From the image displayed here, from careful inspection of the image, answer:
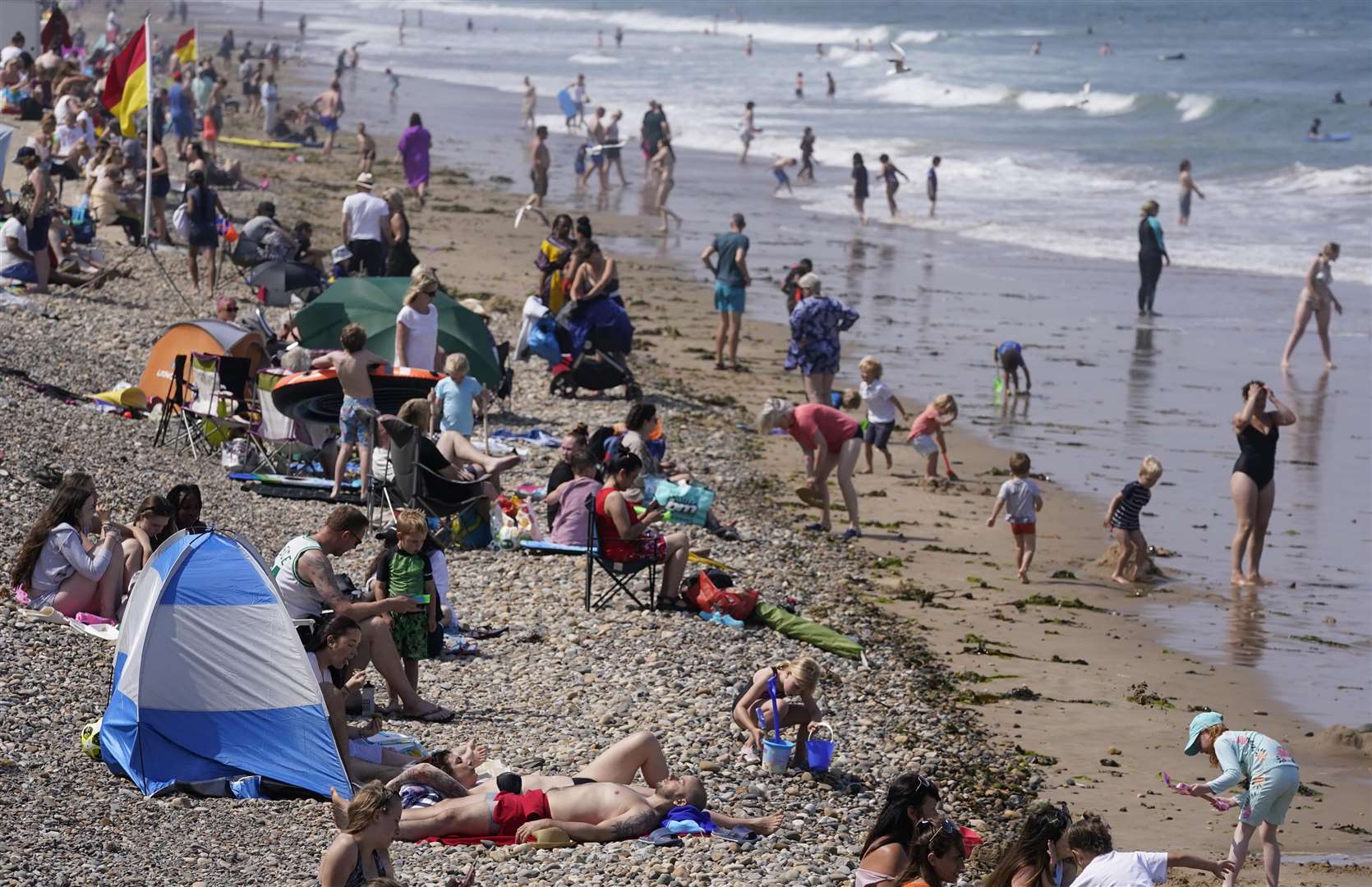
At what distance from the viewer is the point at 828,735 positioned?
823 cm

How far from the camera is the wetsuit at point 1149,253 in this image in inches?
802

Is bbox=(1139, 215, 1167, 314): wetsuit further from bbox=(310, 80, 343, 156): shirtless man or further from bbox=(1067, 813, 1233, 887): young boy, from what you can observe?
bbox=(310, 80, 343, 156): shirtless man

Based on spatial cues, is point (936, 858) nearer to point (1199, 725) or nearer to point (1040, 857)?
point (1040, 857)

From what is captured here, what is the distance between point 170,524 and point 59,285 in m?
9.17

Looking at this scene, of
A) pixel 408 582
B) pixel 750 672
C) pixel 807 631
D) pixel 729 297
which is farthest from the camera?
pixel 729 297

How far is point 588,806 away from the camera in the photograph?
22.9 feet

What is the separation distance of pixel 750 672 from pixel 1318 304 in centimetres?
1151

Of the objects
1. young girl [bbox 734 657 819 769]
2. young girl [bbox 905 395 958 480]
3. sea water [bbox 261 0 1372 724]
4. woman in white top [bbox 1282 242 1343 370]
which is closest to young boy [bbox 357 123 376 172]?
sea water [bbox 261 0 1372 724]

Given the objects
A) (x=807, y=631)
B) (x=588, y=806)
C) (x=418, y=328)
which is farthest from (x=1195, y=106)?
(x=588, y=806)

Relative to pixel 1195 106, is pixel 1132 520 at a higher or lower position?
lower

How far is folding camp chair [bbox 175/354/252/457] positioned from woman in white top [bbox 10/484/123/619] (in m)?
3.78

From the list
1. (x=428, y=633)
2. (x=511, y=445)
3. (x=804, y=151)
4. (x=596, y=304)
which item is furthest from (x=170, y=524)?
(x=804, y=151)

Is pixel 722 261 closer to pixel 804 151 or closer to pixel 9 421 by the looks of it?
pixel 9 421

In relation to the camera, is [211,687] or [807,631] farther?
[807,631]
